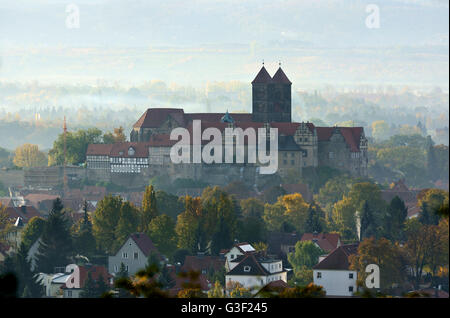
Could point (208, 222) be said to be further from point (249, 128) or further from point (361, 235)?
point (249, 128)

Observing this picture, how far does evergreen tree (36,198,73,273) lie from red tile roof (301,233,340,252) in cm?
1408

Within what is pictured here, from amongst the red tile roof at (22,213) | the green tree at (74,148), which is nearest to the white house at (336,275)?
the red tile roof at (22,213)

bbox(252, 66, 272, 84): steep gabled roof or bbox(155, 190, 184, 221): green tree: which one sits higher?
bbox(252, 66, 272, 84): steep gabled roof

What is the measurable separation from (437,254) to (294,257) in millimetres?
8749

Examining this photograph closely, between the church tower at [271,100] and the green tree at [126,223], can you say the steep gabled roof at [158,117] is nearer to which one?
the church tower at [271,100]

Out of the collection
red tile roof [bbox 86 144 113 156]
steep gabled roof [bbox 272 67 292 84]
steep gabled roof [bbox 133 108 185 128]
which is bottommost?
red tile roof [bbox 86 144 113 156]

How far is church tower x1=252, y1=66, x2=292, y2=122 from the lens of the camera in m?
130

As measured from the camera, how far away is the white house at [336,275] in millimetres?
62672

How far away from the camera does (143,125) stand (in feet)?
443

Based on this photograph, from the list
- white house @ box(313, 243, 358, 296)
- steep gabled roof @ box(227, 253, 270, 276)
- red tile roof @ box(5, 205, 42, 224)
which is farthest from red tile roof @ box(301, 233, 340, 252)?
red tile roof @ box(5, 205, 42, 224)

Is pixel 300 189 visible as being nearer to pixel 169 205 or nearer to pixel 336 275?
pixel 169 205

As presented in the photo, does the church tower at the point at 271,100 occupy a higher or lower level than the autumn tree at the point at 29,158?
higher

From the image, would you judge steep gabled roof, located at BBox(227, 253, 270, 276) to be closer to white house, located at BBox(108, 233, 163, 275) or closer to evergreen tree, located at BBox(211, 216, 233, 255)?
white house, located at BBox(108, 233, 163, 275)
